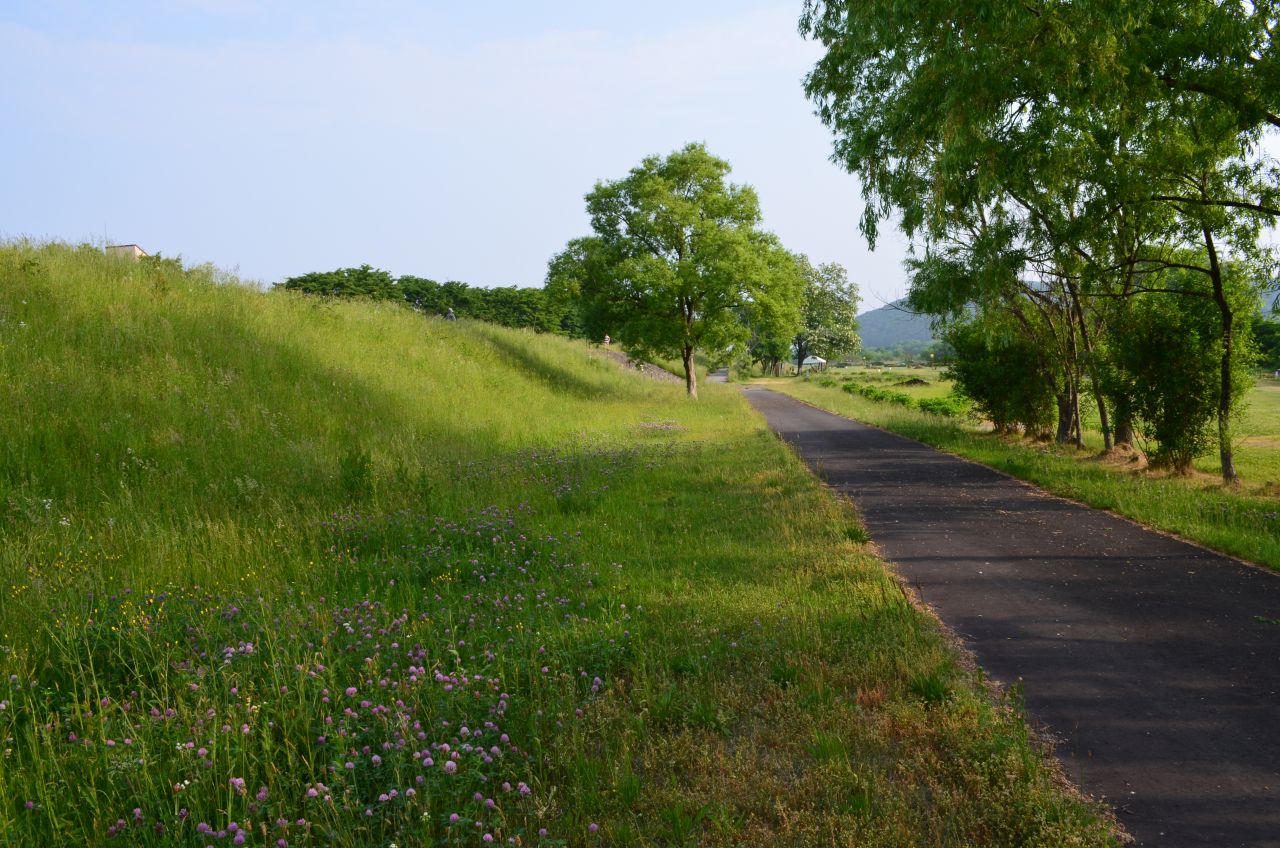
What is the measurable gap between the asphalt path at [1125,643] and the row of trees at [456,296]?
57714 mm

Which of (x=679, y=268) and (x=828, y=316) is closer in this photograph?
(x=679, y=268)

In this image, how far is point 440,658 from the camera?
4.95 meters

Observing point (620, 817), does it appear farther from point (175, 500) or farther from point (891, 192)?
point (891, 192)

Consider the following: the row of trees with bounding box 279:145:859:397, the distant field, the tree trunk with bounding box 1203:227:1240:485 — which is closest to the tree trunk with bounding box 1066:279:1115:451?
the distant field

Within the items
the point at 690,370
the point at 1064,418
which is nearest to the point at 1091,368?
the point at 1064,418

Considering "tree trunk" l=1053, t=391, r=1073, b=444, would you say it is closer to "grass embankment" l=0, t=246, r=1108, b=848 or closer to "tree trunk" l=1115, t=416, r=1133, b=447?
"tree trunk" l=1115, t=416, r=1133, b=447

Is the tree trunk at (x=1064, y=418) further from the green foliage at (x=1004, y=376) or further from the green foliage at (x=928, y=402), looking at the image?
the green foliage at (x=928, y=402)

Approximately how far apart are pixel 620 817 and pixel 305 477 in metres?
8.40

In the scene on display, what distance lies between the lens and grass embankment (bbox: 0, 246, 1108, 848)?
341 cm

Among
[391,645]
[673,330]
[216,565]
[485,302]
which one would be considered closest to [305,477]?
[216,565]

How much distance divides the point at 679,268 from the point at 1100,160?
21.5 metres

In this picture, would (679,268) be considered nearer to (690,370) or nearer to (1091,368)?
(690,370)

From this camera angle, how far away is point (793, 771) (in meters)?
3.82

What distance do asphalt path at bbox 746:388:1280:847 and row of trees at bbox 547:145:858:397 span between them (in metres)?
22.6
